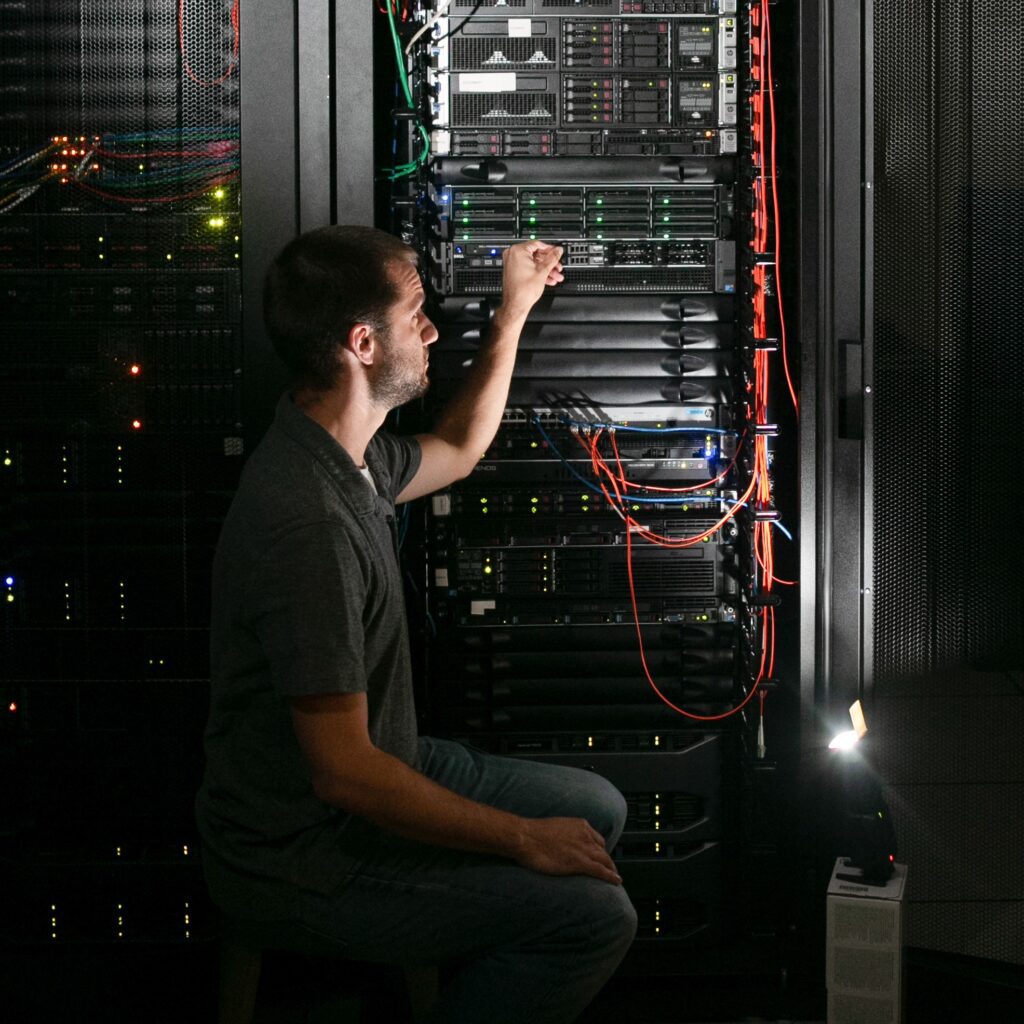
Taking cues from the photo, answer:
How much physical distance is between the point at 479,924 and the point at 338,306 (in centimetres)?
95

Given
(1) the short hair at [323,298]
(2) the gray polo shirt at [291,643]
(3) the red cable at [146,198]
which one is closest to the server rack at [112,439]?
(3) the red cable at [146,198]

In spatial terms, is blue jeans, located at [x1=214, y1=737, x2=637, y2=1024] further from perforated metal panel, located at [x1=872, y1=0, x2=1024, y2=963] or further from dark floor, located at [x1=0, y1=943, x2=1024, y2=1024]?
perforated metal panel, located at [x1=872, y1=0, x2=1024, y2=963]

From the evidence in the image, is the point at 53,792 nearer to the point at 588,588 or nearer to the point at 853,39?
the point at 588,588

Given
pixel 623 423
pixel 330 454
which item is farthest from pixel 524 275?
pixel 330 454

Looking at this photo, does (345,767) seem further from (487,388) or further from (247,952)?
(487,388)

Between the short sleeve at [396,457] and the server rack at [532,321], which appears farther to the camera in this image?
the server rack at [532,321]

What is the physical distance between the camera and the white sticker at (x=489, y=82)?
2217 millimetres

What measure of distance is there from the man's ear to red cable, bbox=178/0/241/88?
794 millimetres

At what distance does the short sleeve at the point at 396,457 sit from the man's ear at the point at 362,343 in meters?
0.26

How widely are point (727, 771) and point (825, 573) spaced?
460mm

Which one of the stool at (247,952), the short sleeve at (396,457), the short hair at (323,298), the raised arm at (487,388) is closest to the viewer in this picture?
the stool at (247,952)

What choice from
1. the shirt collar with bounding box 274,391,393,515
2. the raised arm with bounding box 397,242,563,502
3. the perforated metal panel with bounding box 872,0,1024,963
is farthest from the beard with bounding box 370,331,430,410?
the perforated metal panel with bounding box 872,0,1024,963

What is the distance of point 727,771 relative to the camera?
2.28m

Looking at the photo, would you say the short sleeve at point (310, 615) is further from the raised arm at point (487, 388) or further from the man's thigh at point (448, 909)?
the raised arm at point (487, 388)
